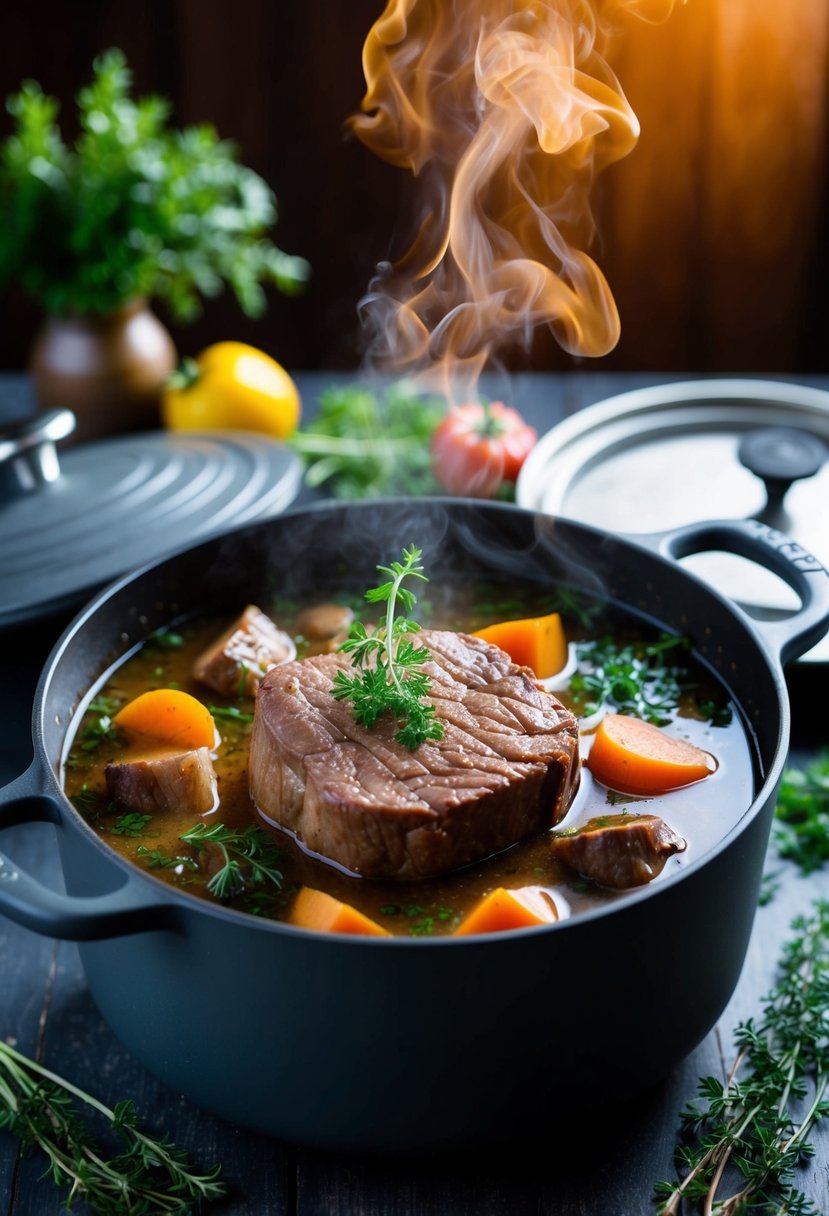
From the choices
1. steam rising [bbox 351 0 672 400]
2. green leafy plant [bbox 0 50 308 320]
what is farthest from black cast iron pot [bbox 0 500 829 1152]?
green leafy plant [bbox 0 50 308 320]

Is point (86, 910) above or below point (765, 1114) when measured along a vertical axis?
above

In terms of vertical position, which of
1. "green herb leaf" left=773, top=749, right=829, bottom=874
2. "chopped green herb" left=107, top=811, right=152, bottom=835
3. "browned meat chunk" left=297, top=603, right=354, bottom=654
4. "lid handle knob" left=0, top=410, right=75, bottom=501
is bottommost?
"green herb leaf" left=773, top=749, right=829, bottom=874

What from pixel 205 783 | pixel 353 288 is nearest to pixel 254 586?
pixel 205 783

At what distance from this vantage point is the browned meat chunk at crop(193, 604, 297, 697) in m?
2.61

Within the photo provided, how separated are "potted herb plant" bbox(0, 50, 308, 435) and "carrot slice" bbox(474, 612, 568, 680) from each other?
→ 1828mm

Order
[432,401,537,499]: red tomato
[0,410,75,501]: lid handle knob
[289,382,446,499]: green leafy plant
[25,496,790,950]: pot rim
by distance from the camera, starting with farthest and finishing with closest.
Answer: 1. [289,382,446,499]: green leafy plant
2. [432,401,537,499]: red tomato
3. [0,410,75,501]: lid handle knob
4. [25,496,790,950]: pot rim

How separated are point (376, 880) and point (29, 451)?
1.44m

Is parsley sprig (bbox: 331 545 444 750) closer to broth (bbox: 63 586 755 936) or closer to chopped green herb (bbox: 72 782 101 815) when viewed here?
broth (bbox: 63 586 755 936)

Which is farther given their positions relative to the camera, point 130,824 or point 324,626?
point 324,626

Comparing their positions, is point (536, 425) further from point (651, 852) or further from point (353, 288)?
point (651, 852)

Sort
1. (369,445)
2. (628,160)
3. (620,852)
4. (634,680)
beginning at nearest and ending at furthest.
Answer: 1. (620,852)
2. (634,680)
3. (369,445)
4. (628,160)

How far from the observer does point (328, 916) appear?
1.96 m

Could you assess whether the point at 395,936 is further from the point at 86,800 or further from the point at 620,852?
the point at 86,800

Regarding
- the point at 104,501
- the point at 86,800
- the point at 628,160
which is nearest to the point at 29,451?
the point at 104,501
